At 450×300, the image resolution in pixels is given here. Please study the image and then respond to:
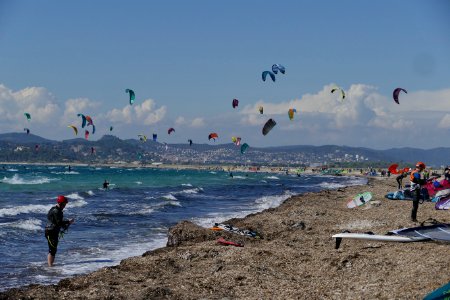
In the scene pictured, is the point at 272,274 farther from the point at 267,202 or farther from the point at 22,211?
the point at 267,202

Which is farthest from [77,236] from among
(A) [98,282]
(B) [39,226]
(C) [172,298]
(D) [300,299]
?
(D) [300,299]

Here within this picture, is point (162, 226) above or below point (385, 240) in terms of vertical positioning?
below

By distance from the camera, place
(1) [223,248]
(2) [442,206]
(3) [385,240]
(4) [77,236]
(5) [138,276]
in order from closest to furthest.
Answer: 1. (5) [138,276]
2. (3) [385,240]
3. (1) [223,248]
4. (4) [77,236]
5. (2) [442,206]

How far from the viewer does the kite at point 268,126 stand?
2412 cm

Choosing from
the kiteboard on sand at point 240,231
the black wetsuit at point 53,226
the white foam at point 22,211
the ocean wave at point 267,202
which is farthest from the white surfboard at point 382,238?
the white foam at point 22,211

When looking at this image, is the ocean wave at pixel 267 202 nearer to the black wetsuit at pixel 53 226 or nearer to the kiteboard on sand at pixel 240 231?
the kiteboard on sand at pixel 240 231

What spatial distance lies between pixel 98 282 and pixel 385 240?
18.9 ft

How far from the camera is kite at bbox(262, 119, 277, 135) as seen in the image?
24125 millimetres

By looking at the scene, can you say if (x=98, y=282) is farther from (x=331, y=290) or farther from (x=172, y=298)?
(x=331, y=290)

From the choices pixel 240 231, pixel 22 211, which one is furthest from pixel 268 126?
pixel 22 211

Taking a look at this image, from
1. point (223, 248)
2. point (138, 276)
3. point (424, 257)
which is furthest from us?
point (223, 248)

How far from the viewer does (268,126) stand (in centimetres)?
2441

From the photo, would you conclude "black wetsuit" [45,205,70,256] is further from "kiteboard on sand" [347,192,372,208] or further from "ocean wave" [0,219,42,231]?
"kiteboard on sand" [347,192,372,208]

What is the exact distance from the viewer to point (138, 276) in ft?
29.3
